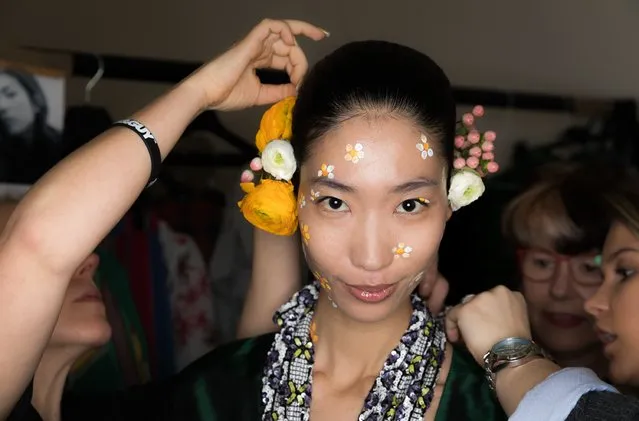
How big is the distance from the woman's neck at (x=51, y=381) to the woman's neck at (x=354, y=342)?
56 cm

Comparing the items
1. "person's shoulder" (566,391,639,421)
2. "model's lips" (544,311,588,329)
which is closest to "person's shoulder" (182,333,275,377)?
"person's shoulder" (566,391,639,421)

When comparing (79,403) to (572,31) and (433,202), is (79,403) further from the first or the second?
(572,31)

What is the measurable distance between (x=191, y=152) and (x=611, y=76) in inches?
55.7

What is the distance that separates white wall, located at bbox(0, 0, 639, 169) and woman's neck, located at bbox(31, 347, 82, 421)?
143cm

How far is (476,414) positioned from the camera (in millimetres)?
1449

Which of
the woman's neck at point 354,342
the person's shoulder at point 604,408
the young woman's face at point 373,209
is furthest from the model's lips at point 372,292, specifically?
the person's shoulder at point 604,408

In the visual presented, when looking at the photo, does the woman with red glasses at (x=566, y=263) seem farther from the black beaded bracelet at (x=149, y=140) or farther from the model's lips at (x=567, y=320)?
the black beaded bracelet at (x=149, y=140)

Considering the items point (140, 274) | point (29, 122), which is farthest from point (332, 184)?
point (140, 274)

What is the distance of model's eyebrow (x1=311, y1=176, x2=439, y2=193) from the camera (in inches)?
54.5

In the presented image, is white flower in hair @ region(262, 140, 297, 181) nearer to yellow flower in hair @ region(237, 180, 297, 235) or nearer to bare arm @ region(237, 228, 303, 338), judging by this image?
yellow flower in hair @ region(237, 180, 297, 235)

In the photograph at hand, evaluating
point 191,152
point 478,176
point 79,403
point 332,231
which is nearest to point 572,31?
point 191,152

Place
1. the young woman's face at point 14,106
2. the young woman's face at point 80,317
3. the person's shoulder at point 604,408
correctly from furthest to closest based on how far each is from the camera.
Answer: the young woman's face at point 14,106, the young woman's face at point 80,317, the person's shoulder at point 604,408

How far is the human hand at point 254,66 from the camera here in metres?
1.48

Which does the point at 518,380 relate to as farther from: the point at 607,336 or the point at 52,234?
the point at 52,234
